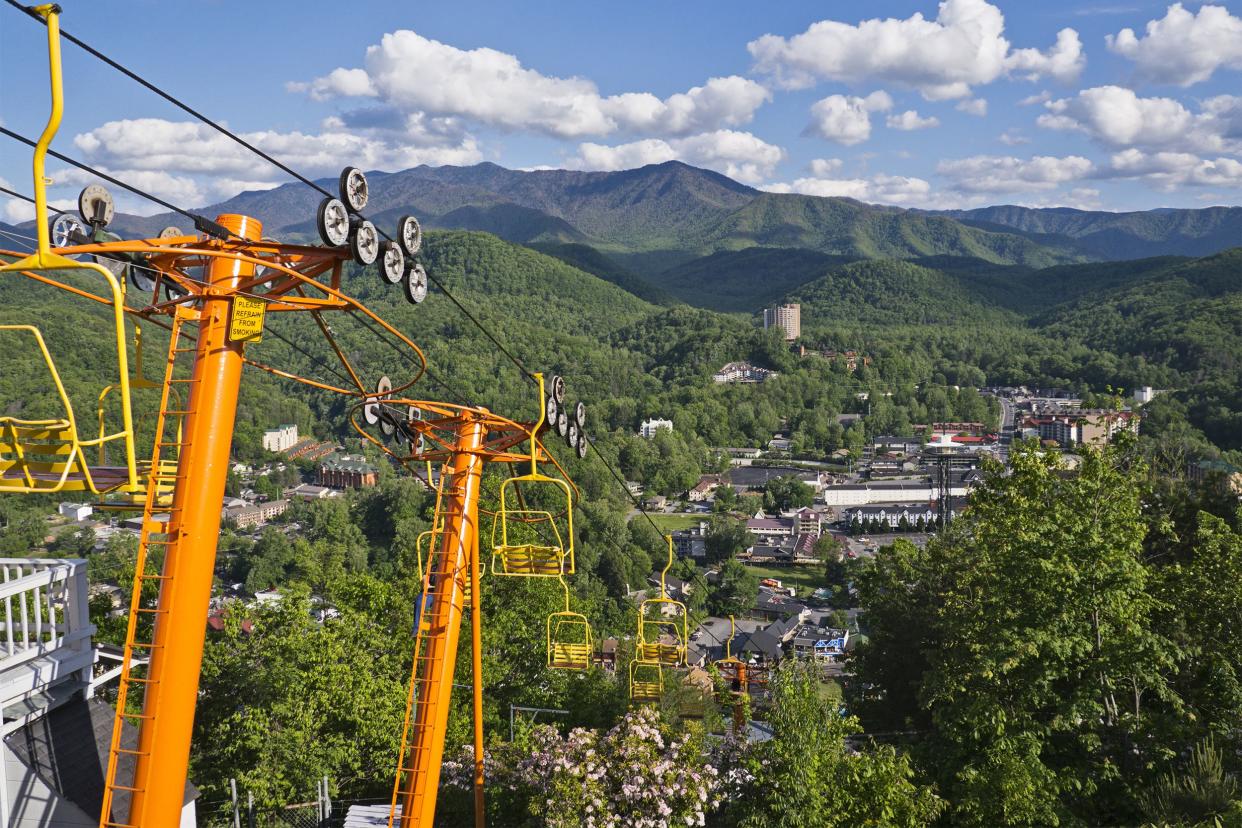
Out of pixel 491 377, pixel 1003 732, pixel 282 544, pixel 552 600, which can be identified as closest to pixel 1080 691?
pixel 1003 732

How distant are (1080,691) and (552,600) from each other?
1100cm

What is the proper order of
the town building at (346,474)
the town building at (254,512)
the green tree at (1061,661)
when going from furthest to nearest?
the town building at (346,474)
the town building at (254,512)
the green tree at (1061,661)

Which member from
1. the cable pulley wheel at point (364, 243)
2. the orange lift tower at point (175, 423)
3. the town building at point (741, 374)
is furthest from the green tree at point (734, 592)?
the town building at point (741, 374)

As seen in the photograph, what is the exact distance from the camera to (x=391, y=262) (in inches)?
232

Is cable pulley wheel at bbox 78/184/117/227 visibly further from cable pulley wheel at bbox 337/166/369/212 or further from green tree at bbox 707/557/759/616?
green tree at bbox 707/557/759/616

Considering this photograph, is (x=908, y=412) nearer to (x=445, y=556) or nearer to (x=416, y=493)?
(x=416, y=493)

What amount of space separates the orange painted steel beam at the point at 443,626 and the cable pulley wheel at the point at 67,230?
147 inches

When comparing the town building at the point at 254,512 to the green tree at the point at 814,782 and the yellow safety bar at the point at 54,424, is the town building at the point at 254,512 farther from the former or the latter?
the yellow safety bar at the point at 54,424

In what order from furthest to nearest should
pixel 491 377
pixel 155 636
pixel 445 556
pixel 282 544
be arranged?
pixel 491 377 < pixel 282 544 < pixel 445 556 < pixel 155 636

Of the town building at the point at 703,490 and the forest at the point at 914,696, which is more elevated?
the forest at the point at 914,696

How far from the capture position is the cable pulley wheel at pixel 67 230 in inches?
241

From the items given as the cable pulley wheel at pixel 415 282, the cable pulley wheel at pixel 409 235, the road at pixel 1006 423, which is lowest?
the road at pixel 1006 423

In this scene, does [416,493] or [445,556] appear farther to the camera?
[416,493]

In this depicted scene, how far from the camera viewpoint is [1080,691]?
495 inches
